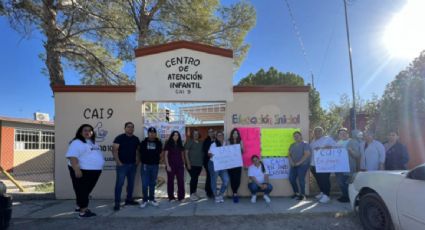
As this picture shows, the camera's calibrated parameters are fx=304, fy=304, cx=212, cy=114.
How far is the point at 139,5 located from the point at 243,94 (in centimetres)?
722

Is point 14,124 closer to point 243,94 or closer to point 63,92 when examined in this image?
point 63,92

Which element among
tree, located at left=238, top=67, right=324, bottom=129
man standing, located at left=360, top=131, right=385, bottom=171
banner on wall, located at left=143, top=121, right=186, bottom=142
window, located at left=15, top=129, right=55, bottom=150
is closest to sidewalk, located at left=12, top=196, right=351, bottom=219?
man standing, located at left=360, top=131, right=385, bottom=171

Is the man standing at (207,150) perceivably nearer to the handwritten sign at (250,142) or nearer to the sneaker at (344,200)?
the handwritten sign at (250,142)

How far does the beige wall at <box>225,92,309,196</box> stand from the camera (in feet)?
26.7

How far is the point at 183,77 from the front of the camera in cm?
816

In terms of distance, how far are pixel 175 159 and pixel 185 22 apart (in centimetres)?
738

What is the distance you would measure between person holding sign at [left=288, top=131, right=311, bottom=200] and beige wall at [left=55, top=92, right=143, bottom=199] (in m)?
4.01

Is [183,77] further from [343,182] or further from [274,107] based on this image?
[343,182]

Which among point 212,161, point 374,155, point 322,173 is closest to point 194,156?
point 212,161

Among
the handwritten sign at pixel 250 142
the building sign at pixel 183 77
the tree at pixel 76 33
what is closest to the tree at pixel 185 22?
the tree at pixel 76 33

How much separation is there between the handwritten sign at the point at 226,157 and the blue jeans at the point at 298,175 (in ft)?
4.72

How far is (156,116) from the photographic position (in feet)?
27.6

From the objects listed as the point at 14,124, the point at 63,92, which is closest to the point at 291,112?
the point at 63,92

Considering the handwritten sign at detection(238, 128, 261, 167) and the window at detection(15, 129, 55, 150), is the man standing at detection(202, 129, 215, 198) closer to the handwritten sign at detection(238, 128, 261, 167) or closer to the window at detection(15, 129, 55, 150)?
the handwritten sign at detection(238, 128, 261, 167)
